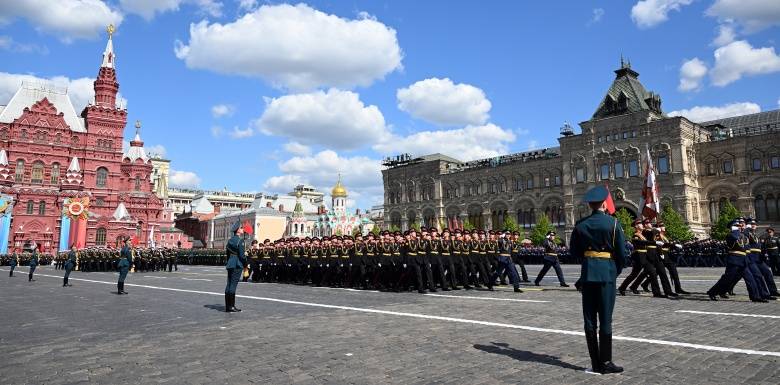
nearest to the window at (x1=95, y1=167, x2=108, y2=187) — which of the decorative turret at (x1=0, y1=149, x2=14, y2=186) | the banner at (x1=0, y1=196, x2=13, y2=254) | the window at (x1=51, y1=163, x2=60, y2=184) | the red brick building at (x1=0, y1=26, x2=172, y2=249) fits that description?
the red brick building at (x1=0, y1=26, x2=172, y2=249)

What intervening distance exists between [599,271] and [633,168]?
5061 cm

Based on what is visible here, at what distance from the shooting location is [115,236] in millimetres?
61656

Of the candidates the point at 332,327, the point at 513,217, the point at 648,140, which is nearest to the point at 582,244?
the point at 332,327

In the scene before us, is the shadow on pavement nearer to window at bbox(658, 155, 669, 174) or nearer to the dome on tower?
window at bbox(658, 155, 669, 174)

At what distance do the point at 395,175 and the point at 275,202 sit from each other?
47869 mm

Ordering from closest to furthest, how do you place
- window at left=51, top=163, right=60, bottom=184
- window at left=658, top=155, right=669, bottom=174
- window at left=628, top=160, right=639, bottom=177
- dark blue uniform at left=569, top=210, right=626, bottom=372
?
dark blue uniform at left=569, top=210, right=626, bottom=372 → window at left=658, top=155, right=669, bottom=174 → window at left=628, top=160, right=639, bottom=177 → window at left=51, top=163, right=60, bottom=184

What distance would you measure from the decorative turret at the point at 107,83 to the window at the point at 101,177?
8786mm

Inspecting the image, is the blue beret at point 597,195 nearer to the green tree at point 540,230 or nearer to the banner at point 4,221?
the green tree at point 540,230

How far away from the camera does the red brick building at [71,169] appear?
57.5 metres

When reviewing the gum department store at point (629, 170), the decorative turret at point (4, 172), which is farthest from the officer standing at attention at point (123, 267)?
the decorative turret at point (4, 172)

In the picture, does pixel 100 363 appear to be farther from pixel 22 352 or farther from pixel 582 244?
pixel 582 244

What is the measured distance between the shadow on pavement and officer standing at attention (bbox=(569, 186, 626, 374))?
32 cm

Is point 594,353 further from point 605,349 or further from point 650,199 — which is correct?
point 650,199

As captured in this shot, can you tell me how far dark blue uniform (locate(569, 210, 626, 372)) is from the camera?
195 inches
